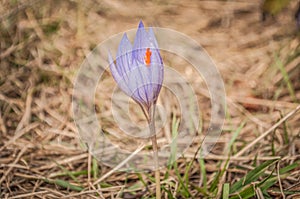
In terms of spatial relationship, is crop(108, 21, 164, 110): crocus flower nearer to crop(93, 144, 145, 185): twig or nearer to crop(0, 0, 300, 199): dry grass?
crop(0, 0, 300, 199): dry grass

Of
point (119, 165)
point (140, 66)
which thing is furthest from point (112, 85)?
point (140, 66)

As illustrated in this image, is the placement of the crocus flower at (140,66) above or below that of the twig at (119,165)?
above

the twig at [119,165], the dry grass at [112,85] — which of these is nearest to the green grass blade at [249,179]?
the dry grass at [112,85]

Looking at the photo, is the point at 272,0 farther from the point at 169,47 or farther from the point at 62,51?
the point at 62,51

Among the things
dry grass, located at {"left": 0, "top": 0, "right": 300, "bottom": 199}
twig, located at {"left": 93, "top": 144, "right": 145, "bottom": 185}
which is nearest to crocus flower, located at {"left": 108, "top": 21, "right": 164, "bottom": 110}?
dry grass, located at {"left": 0, "top": 0, "right": 300, "bottom": 199}

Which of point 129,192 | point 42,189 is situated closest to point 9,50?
point 42,189

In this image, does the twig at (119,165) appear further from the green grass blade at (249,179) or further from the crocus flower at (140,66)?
the crocus flower at (140,66)

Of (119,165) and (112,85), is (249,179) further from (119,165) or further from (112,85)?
(112,85)
